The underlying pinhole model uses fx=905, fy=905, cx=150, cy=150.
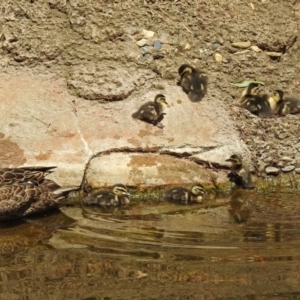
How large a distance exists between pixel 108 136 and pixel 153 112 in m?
0.39

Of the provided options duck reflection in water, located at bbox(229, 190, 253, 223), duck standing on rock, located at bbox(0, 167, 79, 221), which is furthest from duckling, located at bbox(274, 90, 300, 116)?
duck standing on rock, located at bbox(0, 167, 79, 221)

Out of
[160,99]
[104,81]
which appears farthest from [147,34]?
[160,99]

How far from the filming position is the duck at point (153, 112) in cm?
684

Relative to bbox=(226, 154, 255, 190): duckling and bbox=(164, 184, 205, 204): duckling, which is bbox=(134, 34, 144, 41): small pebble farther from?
bbox=(164, 184, 205, 204): duckling

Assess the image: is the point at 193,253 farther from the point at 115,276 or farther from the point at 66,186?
the point at 66,186

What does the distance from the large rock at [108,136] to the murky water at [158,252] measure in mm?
321

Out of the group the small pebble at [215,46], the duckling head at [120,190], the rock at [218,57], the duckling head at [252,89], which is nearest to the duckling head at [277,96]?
the duckling head at [252,89]

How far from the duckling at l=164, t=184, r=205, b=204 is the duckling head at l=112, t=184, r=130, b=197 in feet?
1.00

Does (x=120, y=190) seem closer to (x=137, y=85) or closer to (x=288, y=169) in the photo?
(x=137, y=85)

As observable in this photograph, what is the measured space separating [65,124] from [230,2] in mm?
1943

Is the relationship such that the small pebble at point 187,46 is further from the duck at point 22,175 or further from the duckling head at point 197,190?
the duck at point 22,175

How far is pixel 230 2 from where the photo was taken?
25.6 feet

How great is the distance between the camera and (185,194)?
252 inches

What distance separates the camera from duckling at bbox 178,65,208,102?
7.09 m
